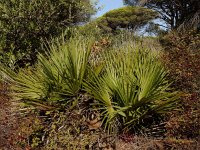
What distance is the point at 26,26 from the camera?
11.4 m

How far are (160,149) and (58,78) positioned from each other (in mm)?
2280

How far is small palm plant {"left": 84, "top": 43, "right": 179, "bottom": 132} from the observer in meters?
7.29

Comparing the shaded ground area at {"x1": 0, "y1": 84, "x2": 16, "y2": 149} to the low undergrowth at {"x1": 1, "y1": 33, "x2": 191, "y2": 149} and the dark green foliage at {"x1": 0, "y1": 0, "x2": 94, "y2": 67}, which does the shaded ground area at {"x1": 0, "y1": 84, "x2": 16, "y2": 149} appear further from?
the dark green foliage at {"x1": 0, "y1": 0, "x2": 94, "y2": 67}

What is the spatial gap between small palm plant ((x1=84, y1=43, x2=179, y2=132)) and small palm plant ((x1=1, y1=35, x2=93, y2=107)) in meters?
0.32

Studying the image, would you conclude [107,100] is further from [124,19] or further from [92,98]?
[124,19]

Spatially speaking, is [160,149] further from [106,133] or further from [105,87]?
[105,87]

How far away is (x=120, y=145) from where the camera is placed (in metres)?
7.14

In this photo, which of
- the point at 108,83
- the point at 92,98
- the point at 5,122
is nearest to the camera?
the point at 108,83

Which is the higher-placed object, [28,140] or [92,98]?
[92,98]

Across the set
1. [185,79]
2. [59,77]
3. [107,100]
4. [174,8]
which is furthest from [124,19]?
[107,100]

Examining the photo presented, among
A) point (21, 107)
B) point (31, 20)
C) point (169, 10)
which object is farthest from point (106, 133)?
point (169, 10)

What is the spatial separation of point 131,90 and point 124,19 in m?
32.0

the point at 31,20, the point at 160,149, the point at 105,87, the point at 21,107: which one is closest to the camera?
the point at 160,149

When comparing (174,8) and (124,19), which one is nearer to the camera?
(174,8)
